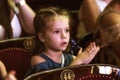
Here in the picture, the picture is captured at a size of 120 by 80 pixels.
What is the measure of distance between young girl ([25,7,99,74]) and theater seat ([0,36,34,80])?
8cm

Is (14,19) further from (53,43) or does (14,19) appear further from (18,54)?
(53,43)

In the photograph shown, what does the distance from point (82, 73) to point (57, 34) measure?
31cm

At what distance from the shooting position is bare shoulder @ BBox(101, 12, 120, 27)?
4.12 ft

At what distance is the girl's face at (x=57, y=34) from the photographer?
4.19 ft

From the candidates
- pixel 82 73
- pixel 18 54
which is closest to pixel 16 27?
pixel 18 54

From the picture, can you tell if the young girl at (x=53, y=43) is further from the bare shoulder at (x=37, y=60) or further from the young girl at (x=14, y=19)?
the young girl at (x=14, y=19)

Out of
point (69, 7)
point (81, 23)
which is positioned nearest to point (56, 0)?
point (69, 7)

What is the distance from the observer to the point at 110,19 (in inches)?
49.8

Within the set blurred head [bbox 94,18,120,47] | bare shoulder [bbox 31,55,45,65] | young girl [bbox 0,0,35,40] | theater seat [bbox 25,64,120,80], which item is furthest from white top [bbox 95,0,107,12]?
theater seat [bbox 25,64,120,80]

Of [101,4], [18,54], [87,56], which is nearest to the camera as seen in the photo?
[87,56]

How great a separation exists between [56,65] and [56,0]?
2.80ft

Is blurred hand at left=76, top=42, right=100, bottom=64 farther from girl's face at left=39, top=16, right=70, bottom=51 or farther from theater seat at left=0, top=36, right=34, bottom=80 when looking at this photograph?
theater seat at left=0, top=36, right=34, bottom=80

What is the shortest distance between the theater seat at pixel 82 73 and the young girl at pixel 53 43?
19 centimetres

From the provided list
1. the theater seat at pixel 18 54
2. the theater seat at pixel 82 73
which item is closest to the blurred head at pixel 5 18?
the theater seat at pixel 18 54
